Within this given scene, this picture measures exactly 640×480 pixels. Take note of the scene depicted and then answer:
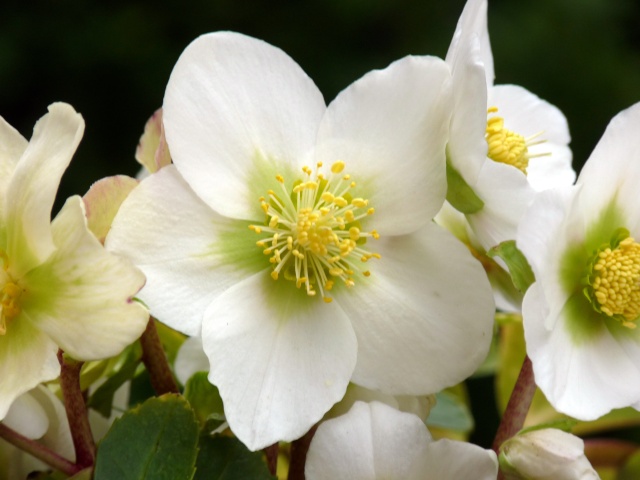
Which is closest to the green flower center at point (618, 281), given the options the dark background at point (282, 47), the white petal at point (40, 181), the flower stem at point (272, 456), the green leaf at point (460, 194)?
the green leaf at point (460, 194)

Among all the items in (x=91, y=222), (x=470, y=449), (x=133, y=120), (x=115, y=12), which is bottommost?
(x=133, y=120)

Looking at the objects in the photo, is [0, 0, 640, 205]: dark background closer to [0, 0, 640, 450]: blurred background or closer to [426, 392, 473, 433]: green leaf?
[0, 0, 640, 450]: blurred background

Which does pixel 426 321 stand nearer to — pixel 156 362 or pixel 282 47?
pixel 156 362

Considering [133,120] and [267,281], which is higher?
[267,281]

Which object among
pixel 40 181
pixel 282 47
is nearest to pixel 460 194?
pixel 40 181

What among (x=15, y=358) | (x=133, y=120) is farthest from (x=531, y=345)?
(x=133, y=120)

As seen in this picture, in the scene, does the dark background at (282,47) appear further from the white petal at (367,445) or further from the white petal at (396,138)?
the white petal at (367,445)

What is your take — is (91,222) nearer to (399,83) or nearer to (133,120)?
(399,83)
